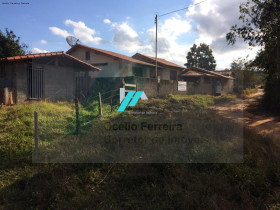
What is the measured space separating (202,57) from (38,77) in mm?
40925

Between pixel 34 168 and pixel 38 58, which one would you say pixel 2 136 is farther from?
pixel 38 58

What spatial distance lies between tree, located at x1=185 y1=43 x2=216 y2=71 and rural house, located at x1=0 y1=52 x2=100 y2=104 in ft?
123

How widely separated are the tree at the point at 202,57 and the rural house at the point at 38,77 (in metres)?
37.5

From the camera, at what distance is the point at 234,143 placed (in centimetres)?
502

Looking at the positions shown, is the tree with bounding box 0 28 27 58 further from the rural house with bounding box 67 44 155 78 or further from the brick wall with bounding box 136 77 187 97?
the brick wall with bounding box 136 77 187 97

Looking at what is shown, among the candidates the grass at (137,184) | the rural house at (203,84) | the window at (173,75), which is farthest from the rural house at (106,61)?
the grass at (137,184)

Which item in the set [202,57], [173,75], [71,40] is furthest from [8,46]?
[202,57]

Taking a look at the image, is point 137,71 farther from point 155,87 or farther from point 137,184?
point 137,184

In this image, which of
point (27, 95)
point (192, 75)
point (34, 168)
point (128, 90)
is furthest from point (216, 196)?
point (192, 75)

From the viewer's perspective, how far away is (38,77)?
1009 centimetres

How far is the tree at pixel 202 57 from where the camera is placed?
147ft

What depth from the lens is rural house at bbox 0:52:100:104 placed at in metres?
9.21

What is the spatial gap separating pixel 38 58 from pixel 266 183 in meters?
10.2

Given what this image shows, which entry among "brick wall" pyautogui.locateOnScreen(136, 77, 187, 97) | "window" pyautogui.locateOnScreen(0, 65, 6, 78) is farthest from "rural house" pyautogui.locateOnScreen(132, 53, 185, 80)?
"window" pyautogui.locateOnScreen(0, 65, 6, 78)
